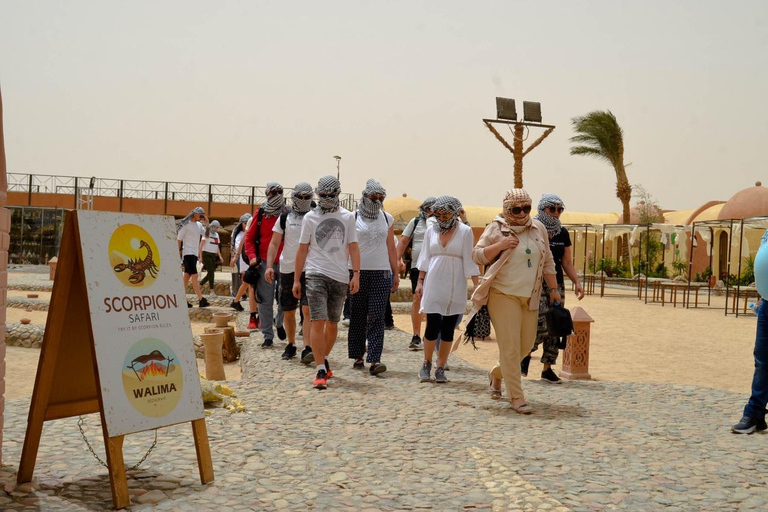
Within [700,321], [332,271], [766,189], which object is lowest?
[700,321]

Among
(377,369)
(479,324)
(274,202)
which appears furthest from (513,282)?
(274,202)

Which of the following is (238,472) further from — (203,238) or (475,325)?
Result: (203,238)

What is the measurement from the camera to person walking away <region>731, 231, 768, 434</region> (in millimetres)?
4719

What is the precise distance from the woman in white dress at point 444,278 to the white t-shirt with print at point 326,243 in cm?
76

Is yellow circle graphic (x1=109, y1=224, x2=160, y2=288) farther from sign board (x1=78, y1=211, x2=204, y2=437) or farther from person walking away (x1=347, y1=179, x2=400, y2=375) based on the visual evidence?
person walking away (x1=347, y1=179, x2=400, y2=375)

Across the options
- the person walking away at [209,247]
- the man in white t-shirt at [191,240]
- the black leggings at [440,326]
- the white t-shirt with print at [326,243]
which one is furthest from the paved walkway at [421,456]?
the person walking away at [209,247]

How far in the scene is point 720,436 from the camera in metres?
4.86

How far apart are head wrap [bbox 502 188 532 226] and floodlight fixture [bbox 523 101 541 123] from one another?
20.6 m

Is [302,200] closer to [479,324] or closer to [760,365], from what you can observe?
[479,324]

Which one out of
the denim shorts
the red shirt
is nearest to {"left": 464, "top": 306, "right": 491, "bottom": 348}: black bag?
the denim shorts

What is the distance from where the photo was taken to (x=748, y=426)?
4926 mm

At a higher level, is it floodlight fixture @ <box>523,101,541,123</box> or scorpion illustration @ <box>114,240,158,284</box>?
floodlight fixture @ <box>523,101,541,123</box>

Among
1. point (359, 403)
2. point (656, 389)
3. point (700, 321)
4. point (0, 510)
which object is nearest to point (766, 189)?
point (700, 321)

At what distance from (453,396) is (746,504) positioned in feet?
8.72
